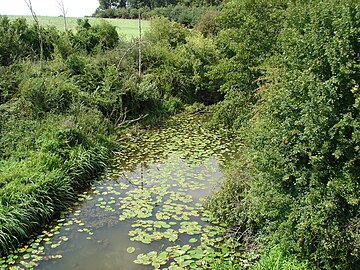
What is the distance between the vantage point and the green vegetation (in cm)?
477

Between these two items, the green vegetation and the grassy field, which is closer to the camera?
the green vegetation

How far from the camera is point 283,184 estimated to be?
5.41m

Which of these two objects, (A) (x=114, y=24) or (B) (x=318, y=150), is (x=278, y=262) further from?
(A) (x=114, y=24)

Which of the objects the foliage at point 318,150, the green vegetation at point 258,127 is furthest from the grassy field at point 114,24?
the foliage at point 318,150

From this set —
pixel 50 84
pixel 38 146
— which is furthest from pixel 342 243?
pixel 50 84

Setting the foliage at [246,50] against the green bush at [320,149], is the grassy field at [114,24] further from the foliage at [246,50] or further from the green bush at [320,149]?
the green bush at [320,149]

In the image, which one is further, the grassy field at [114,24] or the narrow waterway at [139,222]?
the grassy field at [114,24]

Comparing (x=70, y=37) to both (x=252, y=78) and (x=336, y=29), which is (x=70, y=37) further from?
(x=336, y=29)

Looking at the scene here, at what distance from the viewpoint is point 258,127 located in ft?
21.2

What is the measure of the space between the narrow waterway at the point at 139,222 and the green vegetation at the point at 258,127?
0.36 meters

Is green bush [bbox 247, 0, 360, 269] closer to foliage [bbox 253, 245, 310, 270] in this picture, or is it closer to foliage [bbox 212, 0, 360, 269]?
foliage [bbox 212, 0, 360, 269]

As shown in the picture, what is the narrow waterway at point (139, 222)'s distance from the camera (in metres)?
5.94

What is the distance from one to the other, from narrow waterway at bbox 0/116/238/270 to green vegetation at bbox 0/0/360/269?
36 centimetres

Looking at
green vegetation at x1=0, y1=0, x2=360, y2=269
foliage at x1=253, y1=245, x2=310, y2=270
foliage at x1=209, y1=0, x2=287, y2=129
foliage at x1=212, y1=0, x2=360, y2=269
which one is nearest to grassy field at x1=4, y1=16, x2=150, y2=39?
green vegetation at x1=0, y1=0, x2=360, y2=269
